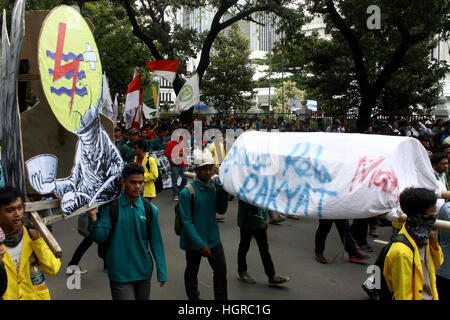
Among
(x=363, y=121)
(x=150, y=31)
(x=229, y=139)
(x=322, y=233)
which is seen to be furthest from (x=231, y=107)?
(x=322, y=233)

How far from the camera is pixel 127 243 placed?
11.4 feet

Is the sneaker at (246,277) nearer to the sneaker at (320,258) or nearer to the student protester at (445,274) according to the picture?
the sneaker at (320,258)

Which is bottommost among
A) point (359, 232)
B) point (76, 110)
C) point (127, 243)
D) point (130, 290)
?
point (359, 232)

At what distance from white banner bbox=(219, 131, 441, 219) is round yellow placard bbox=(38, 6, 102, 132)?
1.45 meters

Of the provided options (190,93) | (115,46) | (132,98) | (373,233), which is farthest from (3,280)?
(115,46)

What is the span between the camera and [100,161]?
351 centimetres

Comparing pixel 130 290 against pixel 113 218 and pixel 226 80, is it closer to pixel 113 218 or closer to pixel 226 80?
pixel 113 218

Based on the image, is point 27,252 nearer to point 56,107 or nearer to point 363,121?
point 56,107

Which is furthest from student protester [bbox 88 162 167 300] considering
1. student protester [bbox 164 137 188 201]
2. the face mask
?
student protester [bbox 164 137 188 201]

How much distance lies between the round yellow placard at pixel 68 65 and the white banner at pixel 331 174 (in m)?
1.45

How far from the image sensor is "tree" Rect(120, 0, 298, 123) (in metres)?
16.3

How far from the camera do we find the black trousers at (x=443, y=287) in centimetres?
354

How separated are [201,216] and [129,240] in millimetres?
997

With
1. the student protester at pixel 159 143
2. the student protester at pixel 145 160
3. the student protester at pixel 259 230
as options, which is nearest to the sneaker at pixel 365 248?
the student protester at pixel 259 230
